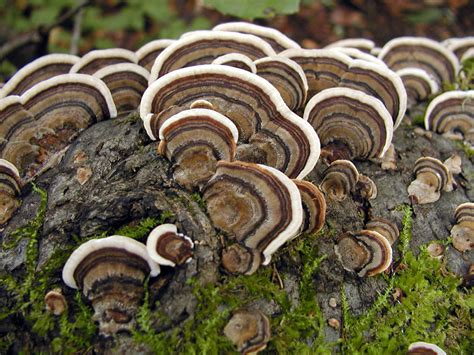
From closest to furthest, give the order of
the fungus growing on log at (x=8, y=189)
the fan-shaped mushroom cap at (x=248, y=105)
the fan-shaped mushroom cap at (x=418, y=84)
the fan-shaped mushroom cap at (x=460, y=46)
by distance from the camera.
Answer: the fan-shaped mushroom cap at (x=248, y=105) → the fungus growing on log at (x=8, y=189) → the fan-shaped mushroom cap at (x=418, y=84) → the fan-shaped mushroom cap at (x=460, y=46)

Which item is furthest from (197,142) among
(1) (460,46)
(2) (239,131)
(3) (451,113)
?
(1) (460,46)

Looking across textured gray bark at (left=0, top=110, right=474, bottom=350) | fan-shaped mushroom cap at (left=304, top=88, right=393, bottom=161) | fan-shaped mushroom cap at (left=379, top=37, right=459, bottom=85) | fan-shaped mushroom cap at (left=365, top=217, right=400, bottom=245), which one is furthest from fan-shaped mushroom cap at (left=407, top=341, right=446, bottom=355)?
fan-shaped mushroom cap at (left=379, top=37, right=459, bottom=85)

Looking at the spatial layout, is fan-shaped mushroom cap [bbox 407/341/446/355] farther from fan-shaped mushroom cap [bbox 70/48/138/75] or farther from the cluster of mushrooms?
fan-shaped mushroom cap [bbox 70/48/138/75]

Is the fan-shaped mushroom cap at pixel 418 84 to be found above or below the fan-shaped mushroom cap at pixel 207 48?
below

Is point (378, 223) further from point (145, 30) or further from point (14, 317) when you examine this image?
point (145, 30)

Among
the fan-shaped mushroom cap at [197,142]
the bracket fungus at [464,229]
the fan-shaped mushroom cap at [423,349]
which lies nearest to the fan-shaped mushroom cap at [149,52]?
the fan-shaped mushroom cap at [197,142]

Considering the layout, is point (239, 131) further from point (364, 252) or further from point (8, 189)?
point (8, 189)

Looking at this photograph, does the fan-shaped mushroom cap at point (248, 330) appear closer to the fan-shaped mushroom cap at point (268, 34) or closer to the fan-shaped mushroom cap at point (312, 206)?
Result: the fan-shaped mushroom cap at point (312, 206)
